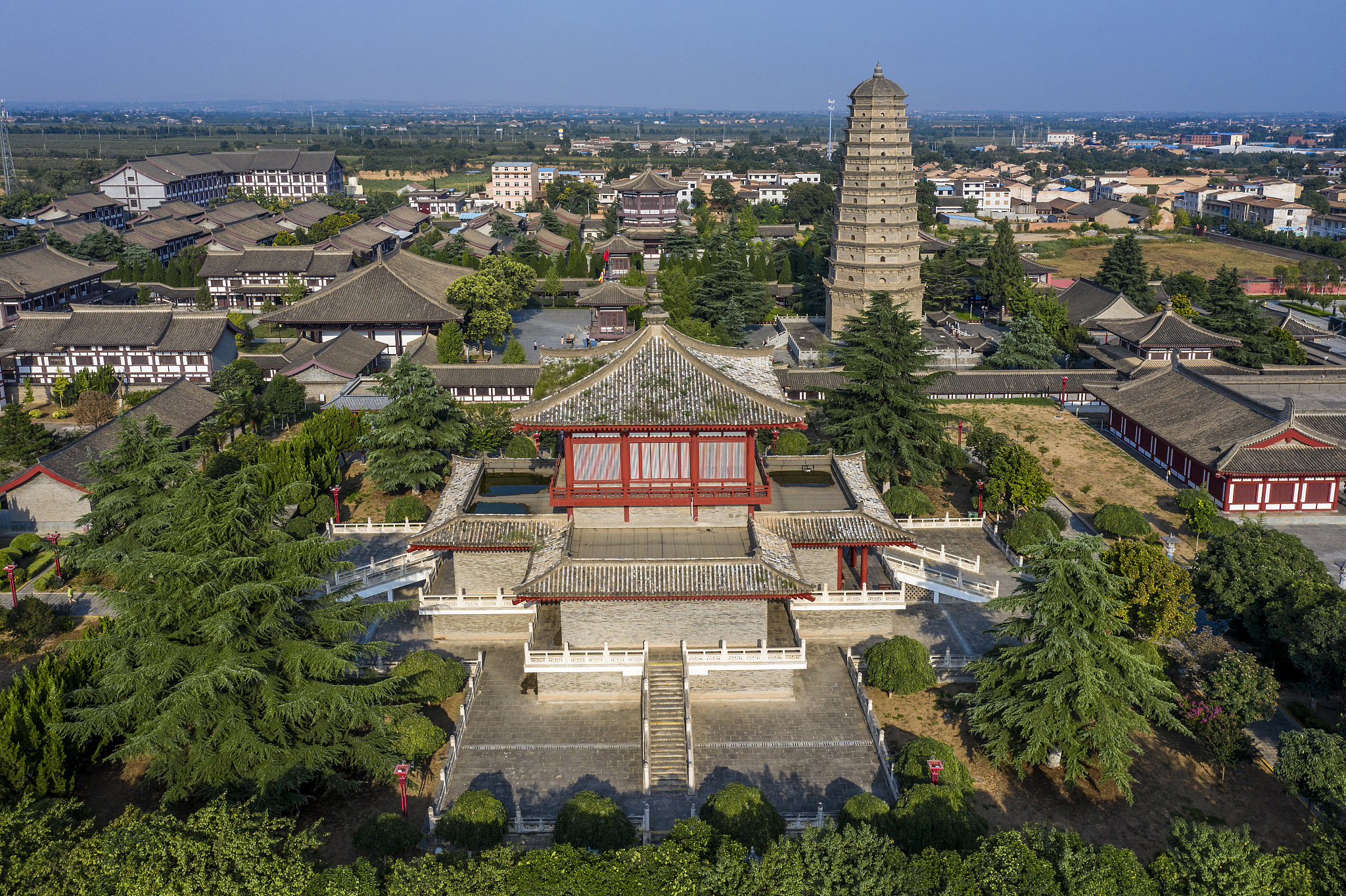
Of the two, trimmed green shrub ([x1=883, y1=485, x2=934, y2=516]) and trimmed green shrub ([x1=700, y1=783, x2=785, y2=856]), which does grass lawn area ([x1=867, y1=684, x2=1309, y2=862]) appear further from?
trimmed green shrub ([x1=883, y1=485, x2=934, y2=516])

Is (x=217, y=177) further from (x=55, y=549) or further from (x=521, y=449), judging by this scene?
(x=55, y=549)

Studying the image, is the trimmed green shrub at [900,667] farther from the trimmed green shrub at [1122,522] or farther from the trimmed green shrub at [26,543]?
the trimmed green shrub at [26,543]

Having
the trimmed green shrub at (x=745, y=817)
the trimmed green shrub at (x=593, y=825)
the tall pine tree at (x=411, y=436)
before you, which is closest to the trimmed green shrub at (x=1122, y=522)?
the trimmed green shrub at (x=745, y=817)

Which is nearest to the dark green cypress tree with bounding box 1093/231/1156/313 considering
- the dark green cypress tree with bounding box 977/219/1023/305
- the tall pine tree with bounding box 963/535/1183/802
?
the dark green cypress tree with bounding box 977/219/1023/305

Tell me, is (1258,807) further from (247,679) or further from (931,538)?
(247,679)

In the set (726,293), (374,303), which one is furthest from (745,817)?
(726,293)

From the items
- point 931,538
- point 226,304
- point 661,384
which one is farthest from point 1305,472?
point 226,304
